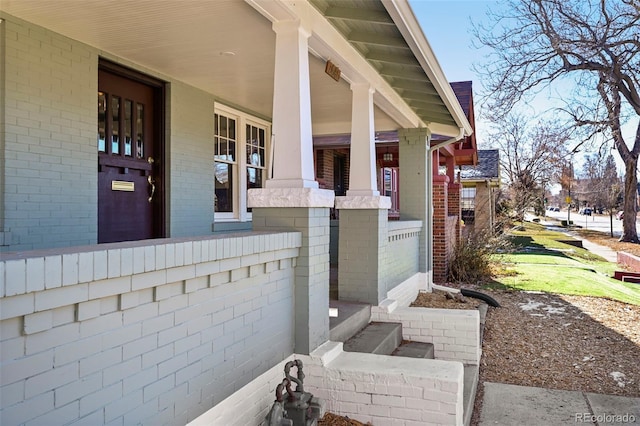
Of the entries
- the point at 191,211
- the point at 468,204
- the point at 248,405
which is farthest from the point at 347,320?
the point at 468,204

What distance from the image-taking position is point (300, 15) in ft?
12.3

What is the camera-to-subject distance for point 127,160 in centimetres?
527

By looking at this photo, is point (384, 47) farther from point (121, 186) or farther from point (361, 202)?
point (121, 186)

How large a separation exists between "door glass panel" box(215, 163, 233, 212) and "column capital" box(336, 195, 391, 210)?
208cm

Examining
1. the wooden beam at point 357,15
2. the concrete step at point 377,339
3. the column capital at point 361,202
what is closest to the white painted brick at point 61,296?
the concrete step at point 377,339

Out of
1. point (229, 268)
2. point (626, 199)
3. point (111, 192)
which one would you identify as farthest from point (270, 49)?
point (626, 199)

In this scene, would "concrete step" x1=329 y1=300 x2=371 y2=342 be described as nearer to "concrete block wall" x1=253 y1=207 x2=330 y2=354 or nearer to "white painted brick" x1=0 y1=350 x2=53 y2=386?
"concrete block wall" x1=253 y1=207 x2=330 y2=354

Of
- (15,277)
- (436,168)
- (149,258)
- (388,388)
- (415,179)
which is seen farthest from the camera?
(436,168)

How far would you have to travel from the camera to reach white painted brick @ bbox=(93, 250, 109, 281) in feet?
6.48

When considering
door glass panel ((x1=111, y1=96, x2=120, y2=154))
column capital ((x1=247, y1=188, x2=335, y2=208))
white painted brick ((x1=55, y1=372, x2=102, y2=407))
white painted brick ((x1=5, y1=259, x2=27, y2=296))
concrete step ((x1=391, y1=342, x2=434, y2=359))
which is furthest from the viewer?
concrete step ((x1=391, y1=342, x2=434, y2=359))

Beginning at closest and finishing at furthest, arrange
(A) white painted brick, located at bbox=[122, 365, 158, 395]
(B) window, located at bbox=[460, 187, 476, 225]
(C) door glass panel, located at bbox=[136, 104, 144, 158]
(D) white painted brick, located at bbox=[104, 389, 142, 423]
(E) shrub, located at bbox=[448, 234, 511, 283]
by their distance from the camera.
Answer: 1. (D) white painted brick, located at bbox=[104, 389, 142, 423]
2. (A) white painted brick, located at bbox=[122, 365, 158, 395]
3. (C) door glass panel, located at bbox=[136, 104, 144, 158]
4. (E) shrub, located at bbox=[448, 234, 511, 283]
5. (B) window, located at bbox=[460, 187, 476, 225]

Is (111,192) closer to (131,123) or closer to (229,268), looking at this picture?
(131,123)

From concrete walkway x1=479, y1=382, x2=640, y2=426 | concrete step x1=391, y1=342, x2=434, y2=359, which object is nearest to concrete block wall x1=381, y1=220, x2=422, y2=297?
concrete step x1=391, y1=342, x2=434, y2=359

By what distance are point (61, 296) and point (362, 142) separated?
4190 mm
